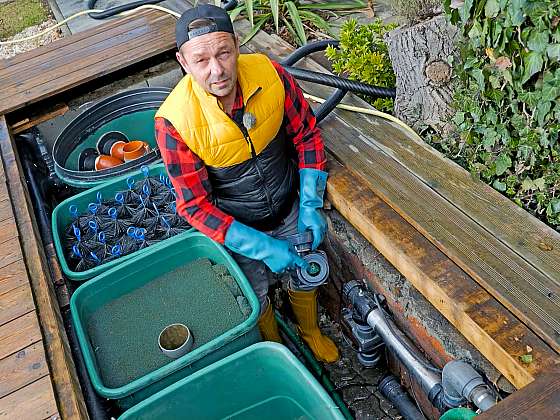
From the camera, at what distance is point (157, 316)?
2.29m

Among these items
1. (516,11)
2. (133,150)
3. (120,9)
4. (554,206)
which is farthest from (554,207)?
(120,9)

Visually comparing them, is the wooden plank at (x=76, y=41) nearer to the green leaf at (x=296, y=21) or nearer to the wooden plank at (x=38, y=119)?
the wooden plank at (x=38, y=119)

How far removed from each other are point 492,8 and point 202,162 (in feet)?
3.61

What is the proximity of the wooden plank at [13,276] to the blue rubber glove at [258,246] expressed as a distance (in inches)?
31.9

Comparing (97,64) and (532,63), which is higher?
(532,63)

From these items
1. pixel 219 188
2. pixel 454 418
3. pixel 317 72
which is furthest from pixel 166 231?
pixel 454 418

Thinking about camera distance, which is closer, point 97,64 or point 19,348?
point 19,348

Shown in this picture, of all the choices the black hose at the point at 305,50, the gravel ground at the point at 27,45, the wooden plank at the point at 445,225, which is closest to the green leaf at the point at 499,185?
the wooden plank at the point at 445,225

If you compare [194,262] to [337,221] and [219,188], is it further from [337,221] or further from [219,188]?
[337,221]

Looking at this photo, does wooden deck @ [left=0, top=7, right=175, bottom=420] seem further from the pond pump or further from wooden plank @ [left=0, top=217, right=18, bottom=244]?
the pond pump

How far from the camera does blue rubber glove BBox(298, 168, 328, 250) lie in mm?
2408

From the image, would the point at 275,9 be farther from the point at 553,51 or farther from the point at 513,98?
the point at 553,51

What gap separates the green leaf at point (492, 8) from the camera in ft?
5.86

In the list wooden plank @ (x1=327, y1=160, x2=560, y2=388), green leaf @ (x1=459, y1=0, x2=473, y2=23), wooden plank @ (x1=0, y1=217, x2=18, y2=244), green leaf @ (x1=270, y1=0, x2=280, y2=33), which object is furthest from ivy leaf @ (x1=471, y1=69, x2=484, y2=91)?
wooden plank @ (x1=0, y1=217, x2=18, y2=244)
